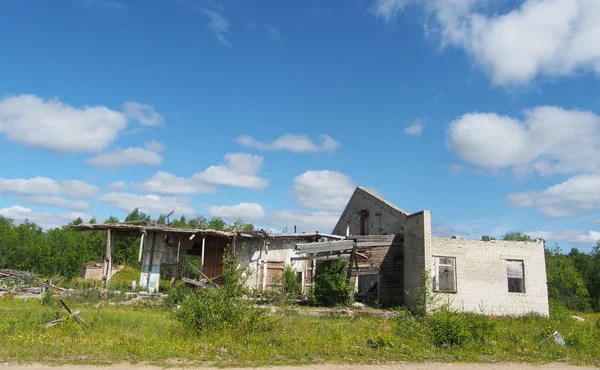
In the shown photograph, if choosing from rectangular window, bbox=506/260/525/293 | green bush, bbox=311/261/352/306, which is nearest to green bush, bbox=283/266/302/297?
green bush, bbox=311/261/352/306

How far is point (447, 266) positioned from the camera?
61.2 ft

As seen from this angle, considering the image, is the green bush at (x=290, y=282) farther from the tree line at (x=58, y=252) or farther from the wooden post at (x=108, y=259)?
the tree line at (x=58, y=252)

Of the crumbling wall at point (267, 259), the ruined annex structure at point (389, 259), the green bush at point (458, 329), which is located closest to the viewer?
the green bush at point (458, 329)

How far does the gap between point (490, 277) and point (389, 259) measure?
4.53 m

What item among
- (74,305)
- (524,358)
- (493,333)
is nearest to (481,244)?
(493,333)

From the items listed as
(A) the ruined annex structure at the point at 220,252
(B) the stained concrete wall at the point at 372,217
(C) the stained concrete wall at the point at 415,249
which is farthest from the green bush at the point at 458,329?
(A) the ruined annex structure at the point at 220,252

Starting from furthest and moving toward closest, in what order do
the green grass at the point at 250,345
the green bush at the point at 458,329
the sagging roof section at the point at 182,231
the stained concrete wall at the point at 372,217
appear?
the stained concrete wall at the point at 372,217, the sagging roof section at the point at 182,231, the green bush at the point at 458,329, the green grass at the point at 250,345

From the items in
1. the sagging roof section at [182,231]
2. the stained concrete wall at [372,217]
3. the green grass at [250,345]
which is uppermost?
the stained concrete wall at [372,217]

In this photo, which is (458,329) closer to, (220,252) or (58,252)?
(220,252)

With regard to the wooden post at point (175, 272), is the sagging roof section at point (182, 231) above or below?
above

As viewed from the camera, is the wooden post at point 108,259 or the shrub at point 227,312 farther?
the wooden post at point 108,259

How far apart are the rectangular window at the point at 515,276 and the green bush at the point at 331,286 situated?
298 inches

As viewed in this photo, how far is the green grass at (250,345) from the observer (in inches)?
356

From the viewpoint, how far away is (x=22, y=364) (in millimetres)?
8164
